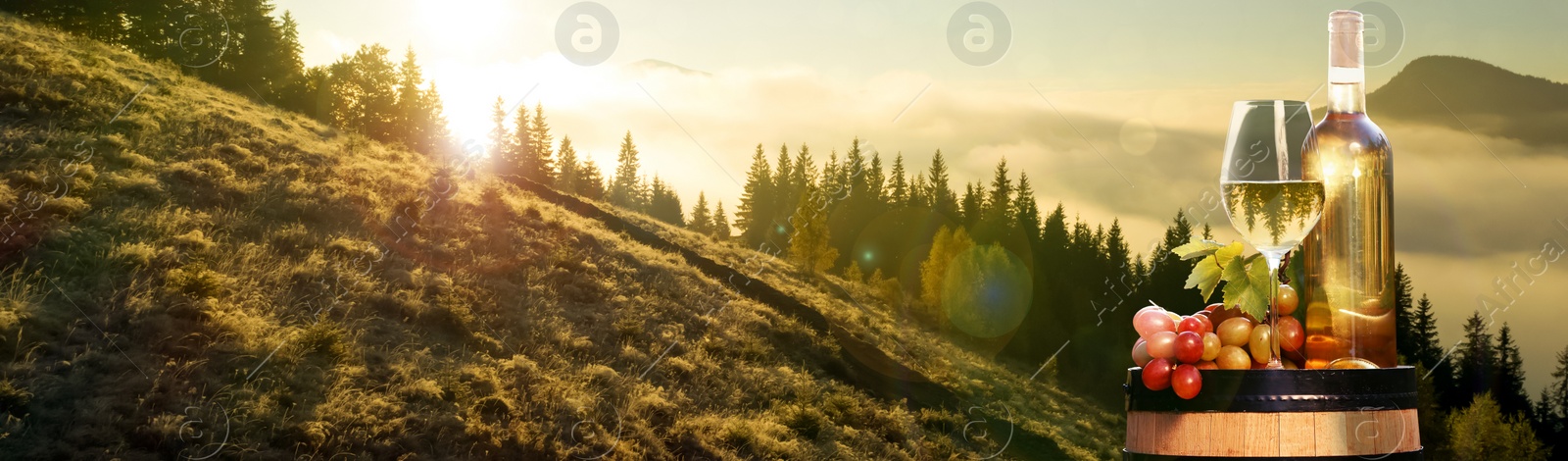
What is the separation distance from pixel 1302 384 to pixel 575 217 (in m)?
32.8

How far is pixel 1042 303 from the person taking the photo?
221ft

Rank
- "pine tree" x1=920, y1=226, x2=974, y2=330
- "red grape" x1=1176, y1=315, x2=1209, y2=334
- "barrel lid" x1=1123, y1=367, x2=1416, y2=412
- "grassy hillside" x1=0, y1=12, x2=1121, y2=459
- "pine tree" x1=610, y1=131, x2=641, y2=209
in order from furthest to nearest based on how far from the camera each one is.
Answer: "pine tree" x1=610, y1=131, x2=641, y2=209 → "pine tree" x1=920, y1=226, x2=974, y2=330 → "grassy hillside" x1=0, y1=12, x2=1121, y2=459 → "red grape" x1=1176, y1=315, x2=1209, y2=334 → "barrel lid" x1=1123, y1=367, x2=1416, y2=412

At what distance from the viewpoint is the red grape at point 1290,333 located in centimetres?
351

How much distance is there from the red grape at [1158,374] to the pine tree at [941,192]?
7604cm

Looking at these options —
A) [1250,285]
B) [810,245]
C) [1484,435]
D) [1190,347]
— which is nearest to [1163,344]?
Result: [1190,347]

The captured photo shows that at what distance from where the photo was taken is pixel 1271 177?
319 centimetres

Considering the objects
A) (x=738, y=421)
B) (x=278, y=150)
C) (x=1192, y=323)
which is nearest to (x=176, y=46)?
(x=278, y=150)

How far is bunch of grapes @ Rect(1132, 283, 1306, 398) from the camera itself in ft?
11.1

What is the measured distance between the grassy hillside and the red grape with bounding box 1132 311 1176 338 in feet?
40.8

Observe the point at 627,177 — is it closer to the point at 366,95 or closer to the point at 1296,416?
the point at 366,95

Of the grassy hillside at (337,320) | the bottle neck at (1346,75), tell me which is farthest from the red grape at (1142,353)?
the grassy hillside at (337,320)

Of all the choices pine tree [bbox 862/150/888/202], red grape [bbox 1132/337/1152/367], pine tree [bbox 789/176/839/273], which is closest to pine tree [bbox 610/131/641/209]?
pine tree [bbox 862/150/888/202]

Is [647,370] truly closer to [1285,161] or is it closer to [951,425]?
[951,425]

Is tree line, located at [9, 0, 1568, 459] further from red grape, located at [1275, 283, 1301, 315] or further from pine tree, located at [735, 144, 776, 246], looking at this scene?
red grape, located at [1275, 283, 1301, 315]
